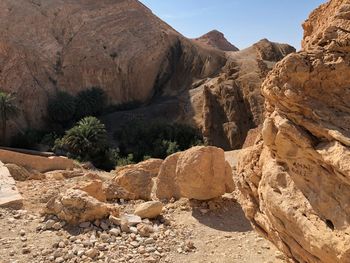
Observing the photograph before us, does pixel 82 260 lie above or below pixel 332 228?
below

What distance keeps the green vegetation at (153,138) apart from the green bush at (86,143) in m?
3.89

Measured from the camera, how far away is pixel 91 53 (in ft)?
141

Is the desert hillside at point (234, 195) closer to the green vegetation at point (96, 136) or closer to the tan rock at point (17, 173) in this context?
the tan rock at point (17, 173)

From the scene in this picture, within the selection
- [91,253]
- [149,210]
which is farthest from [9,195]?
[91,253]

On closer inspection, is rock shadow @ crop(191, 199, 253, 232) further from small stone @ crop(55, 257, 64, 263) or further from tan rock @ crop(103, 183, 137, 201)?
small stone @ crop(55, 257, 64, 263)

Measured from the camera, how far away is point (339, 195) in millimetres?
3979

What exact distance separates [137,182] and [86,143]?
18.0 metres

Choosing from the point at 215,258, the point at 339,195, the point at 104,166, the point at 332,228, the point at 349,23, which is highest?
the point at 349,23

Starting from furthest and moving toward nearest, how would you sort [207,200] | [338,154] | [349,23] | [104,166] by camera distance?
[104,166], [207,200], [349,23], [338,154]

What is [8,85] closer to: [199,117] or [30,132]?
[30,132]

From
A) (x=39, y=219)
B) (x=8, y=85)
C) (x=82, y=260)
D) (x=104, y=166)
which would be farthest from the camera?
(x=8, y=85)

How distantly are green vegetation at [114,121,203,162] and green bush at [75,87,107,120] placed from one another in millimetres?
3781

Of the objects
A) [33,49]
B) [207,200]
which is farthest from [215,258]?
[33,49]

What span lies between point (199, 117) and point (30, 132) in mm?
14975
